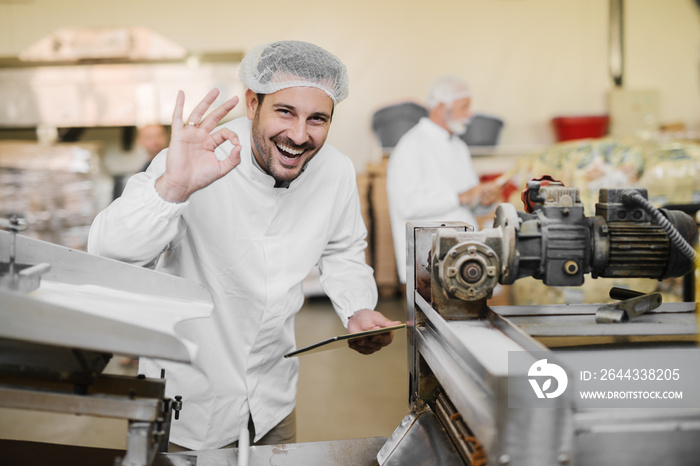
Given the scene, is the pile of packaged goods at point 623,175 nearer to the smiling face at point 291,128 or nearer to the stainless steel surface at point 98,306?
the smiling face at point 291,128

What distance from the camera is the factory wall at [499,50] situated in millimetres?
5508

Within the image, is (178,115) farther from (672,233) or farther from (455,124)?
(455,124)

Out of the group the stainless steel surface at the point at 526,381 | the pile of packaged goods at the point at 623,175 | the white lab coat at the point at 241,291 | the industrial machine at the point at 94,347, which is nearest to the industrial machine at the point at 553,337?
the stainless steel surface at the point at 526,381

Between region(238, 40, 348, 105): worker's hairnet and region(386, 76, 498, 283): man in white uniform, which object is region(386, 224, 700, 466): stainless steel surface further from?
region(386, 76, 498, 283): man in white uniform

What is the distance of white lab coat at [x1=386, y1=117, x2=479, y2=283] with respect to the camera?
130 inches

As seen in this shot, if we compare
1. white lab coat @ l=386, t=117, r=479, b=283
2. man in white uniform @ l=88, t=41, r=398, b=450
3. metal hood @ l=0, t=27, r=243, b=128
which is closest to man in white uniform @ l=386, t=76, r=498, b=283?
white lab coat @ l=386, t=117, r=479, b=283

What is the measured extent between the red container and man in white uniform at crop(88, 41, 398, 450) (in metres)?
4.18

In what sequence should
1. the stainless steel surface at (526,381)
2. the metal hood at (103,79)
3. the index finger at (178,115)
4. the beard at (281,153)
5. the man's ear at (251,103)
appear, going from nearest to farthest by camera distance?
the stainless steel surface at (526,381)
the index finger at (178,115)
the beard at (281,153)
the man's ear at (251,103)
the metal hood at (103,79)

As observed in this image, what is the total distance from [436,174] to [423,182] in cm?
13

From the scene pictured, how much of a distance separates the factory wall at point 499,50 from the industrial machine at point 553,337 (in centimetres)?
452

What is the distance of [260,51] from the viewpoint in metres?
1.54

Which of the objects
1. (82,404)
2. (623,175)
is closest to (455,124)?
(623,175)

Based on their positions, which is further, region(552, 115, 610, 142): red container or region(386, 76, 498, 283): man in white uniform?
region(552, 115, 610, 142): red container

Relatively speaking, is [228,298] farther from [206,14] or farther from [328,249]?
[206,14]
